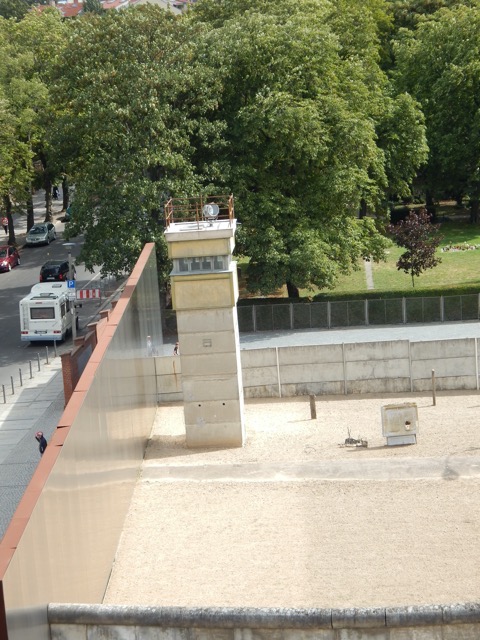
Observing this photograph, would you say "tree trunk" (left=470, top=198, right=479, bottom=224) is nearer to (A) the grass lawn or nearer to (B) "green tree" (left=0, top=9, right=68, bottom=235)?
(A) the grass lawn

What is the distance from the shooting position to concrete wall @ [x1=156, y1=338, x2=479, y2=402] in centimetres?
3734

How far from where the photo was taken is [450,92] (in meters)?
69.6

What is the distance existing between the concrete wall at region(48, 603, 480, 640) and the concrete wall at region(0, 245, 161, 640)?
3.81ft

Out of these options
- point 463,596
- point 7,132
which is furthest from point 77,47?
point 463,596

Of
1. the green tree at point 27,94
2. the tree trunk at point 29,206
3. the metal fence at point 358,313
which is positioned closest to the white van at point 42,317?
the metal fence at point 358,313

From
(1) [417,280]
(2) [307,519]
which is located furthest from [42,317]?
(2) [307,519]

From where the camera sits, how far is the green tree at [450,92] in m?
Result: 68.4

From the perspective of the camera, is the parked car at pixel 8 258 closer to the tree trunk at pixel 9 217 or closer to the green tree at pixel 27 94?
the tree trunk at pixel 9 217

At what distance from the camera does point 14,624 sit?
14.0 meters

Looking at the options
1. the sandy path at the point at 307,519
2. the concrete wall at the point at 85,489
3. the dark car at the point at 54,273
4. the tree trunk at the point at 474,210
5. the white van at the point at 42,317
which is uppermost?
the tree trunk at the point at 474,210

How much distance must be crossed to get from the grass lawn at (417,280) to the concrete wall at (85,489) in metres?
18.9

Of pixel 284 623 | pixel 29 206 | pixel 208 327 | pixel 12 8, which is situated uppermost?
pixel 12 8

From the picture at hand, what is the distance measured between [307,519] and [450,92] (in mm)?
48906

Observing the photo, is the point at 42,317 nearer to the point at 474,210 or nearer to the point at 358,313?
the point at 358,313
